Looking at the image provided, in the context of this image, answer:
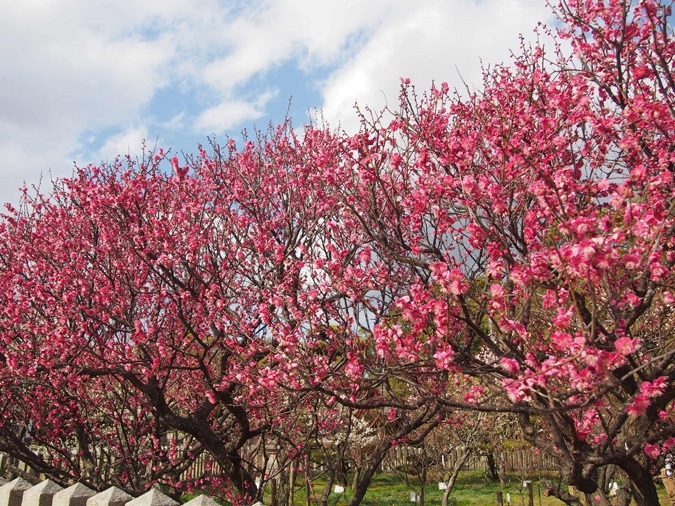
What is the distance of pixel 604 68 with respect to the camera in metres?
5.17

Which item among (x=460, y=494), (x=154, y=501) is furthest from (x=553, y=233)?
(x=460, y=494)

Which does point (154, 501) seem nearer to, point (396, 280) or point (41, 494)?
point (41, 494)

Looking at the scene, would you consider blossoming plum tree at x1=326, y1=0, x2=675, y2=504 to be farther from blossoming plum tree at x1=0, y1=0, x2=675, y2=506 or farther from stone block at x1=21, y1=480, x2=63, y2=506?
stone block at x1=21, y1=480, x2=63, y2=506

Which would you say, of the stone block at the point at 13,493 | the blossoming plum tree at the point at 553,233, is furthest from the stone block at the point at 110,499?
the blossoming plum tree at the point at 553,233

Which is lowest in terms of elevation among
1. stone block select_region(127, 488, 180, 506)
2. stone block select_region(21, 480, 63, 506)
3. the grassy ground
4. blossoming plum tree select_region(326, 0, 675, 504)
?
the grassy ground

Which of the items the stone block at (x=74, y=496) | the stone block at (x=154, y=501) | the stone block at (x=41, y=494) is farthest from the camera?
the stone block at (x=41, y=494)

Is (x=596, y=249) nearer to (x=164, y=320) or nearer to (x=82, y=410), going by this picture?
(x=164, y=320)

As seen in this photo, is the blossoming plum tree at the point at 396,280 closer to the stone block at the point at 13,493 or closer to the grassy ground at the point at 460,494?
the stone block at the point at 13,493

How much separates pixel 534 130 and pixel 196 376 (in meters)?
5.95

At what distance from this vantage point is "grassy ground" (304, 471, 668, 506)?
1560cm

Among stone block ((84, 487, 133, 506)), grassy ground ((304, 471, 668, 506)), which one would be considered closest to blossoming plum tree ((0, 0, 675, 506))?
stone block ((84, 487, 133, 506))

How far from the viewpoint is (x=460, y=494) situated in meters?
18.3

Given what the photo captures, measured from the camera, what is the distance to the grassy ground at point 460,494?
1560 cm

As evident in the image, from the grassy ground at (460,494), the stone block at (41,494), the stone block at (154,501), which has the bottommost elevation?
the grassy ground at (460,494)
